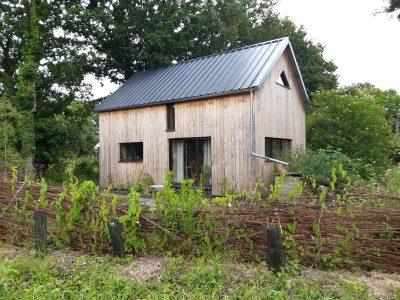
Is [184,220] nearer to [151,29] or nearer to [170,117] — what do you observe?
[170,117]

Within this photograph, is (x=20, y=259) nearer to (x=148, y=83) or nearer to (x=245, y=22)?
(x=148, y=83)

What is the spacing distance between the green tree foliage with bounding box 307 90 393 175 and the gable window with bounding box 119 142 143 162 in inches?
347

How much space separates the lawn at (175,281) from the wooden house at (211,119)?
24.1 ft

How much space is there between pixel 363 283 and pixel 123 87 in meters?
17.1

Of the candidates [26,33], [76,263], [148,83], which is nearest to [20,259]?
[76,263]

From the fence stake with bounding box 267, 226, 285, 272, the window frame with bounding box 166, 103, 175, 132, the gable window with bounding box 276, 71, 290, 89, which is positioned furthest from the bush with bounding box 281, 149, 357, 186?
the fence stake with bounding box 267, 226, 285, 272

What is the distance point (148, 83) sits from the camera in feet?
58.6

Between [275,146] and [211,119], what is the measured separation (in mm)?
3207

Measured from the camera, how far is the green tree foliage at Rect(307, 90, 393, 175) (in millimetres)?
16844

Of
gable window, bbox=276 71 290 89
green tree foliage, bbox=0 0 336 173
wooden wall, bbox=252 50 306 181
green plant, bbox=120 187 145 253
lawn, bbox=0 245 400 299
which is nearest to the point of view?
lawn, bbox=0 245 400 299

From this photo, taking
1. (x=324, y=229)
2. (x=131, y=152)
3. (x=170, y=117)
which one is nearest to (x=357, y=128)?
(x=170, y=117)

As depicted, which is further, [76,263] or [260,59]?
Result: [260,59]

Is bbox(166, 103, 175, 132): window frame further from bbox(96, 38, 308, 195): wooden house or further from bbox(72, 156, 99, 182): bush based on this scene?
bbox(72, 156, 99, 182): bush

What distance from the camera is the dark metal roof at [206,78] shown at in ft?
Answer: 44.2
